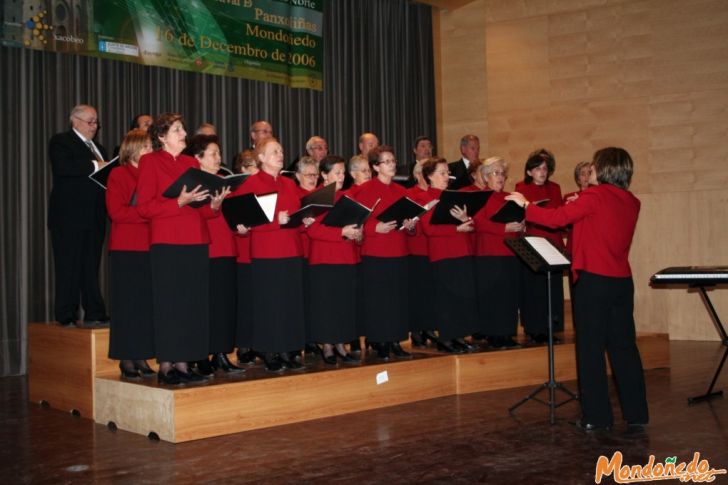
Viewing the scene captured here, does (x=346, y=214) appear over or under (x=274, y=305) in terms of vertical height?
over

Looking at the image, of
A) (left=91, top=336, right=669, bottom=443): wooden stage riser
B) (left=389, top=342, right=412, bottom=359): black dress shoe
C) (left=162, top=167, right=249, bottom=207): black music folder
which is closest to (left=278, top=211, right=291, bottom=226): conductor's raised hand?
(left=162, top=167, right=249, bottom=207): black music folder

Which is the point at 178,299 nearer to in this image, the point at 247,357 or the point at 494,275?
the point at 247,357

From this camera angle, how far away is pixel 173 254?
175 inches

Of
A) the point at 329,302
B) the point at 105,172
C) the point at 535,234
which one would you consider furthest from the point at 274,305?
the point at 535,234

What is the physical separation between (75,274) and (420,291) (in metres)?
2.56

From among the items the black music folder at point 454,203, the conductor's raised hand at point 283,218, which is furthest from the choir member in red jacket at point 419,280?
the conductor's raised hand at point 283,218

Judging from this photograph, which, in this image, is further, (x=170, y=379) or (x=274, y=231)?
(x=274, y=231)

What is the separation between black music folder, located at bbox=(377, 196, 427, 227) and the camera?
5152mm

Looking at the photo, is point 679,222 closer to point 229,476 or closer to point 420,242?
point 420,242

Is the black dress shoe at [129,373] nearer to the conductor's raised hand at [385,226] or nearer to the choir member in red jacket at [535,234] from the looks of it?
the conductor's raised hand at [385,226]

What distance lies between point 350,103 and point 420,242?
3.74 m

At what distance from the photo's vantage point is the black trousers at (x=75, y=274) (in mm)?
5742

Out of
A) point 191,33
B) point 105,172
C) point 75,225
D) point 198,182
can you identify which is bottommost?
point 75,225

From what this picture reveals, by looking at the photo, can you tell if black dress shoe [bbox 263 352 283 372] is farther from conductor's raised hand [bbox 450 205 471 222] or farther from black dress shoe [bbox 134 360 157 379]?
conductor's raised hand [bbox 450 205 471 222]
